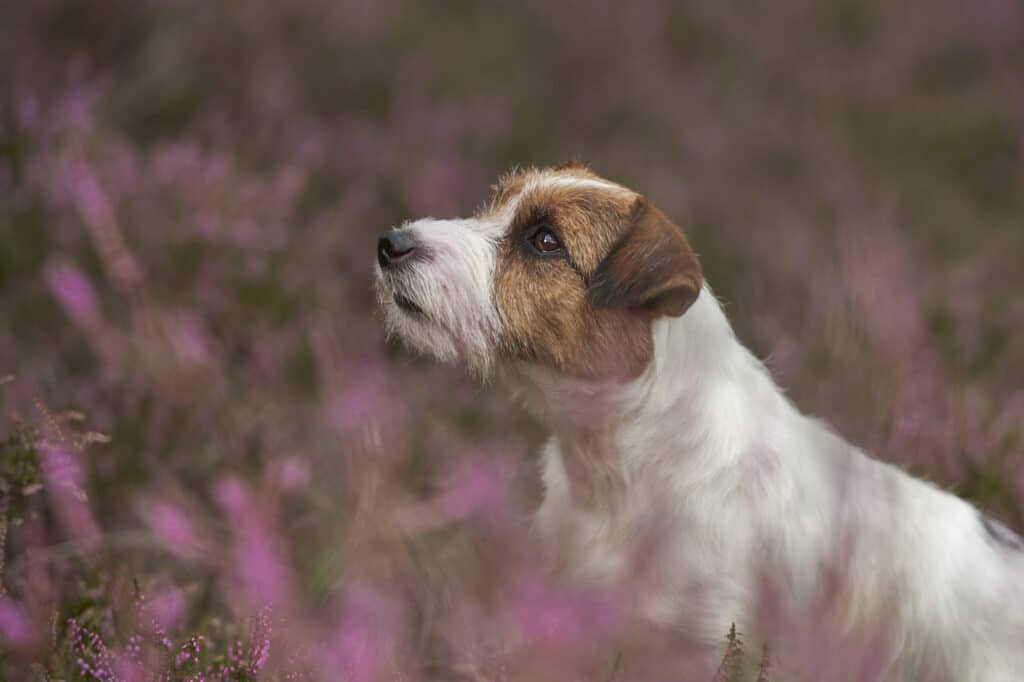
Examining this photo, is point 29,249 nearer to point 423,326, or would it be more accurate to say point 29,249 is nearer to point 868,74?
point 423,326

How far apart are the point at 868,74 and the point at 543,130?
3216 millimetres

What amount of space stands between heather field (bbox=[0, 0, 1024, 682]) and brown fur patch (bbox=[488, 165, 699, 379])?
374mm

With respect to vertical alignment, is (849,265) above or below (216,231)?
below

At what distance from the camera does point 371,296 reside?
5762mm

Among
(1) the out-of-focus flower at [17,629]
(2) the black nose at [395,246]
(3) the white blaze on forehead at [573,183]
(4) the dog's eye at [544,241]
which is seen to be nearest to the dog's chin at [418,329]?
(2) the black nose at [395,246]

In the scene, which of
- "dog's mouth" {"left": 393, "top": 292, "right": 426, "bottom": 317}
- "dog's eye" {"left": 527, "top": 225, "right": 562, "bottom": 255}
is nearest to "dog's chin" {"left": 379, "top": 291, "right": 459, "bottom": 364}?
"dog's mouth" {"left": 393, "top": 292, "right": 426, "bottom": 317}

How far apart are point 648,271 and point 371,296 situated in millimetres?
3169

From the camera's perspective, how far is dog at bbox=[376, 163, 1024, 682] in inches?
111

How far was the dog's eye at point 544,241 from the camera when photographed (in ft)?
9.89

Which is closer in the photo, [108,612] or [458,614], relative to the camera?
[108,612]

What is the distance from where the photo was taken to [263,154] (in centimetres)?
607

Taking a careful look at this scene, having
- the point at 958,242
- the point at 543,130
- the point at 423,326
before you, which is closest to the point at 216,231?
the point at 423,326

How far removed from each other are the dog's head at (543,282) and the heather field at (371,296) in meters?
0.27

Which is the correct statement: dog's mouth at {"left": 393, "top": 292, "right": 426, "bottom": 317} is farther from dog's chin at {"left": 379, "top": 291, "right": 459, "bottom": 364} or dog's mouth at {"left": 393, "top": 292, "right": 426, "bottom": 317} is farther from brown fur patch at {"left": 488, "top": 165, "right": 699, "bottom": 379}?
brown fur patch at {"left": 488, "top": 165, "right": 699, "bottom": 379}
